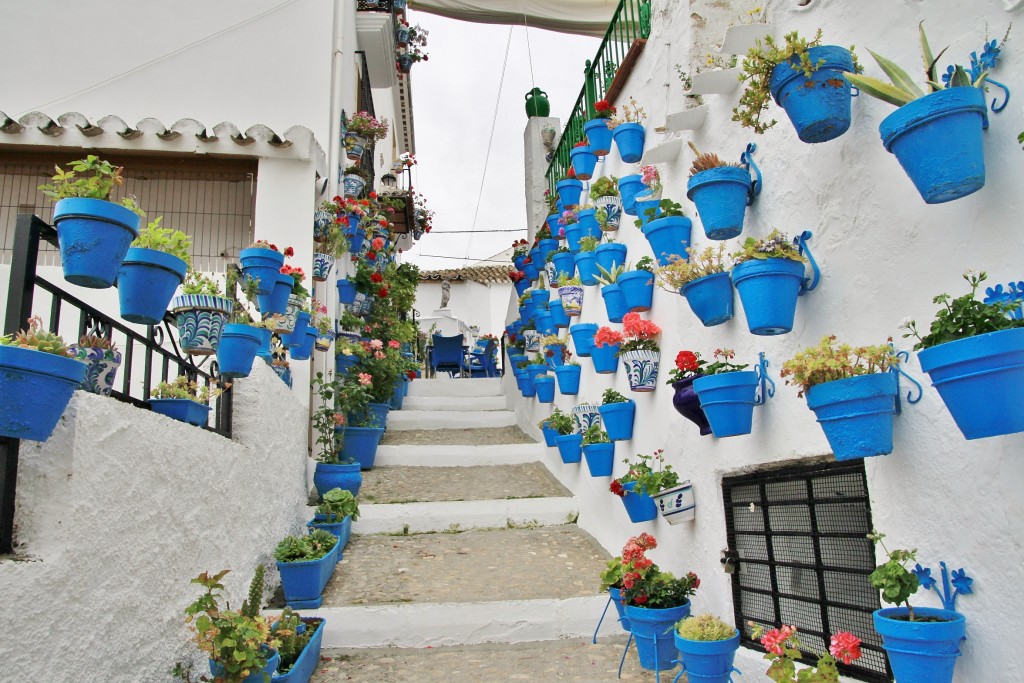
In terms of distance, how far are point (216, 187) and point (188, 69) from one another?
1.39m

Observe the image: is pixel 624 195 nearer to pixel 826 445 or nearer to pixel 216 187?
pixel 826 445

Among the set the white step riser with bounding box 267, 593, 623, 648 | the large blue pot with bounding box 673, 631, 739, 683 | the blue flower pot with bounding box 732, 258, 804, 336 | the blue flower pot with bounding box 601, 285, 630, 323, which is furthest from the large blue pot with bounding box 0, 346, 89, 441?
the blue flower pot with bounding box 601, 285, 630, 323

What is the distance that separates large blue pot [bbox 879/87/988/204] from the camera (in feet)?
7.34

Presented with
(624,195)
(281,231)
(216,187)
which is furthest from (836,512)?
(216,187)

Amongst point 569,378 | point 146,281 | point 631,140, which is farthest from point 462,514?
point 146,281

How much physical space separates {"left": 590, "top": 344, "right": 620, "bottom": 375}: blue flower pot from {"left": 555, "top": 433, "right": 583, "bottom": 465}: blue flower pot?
96cm

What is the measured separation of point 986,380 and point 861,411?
0.56 metres

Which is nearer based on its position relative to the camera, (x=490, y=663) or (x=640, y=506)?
(x=490, y=663)

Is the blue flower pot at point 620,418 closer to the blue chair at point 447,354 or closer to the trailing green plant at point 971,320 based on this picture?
the trailing green plant at point 971,320

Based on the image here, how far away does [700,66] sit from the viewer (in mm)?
4746

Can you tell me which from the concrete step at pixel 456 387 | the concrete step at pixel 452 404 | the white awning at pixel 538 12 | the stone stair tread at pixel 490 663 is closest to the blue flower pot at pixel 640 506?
the stone stair tread at pixel 490 663

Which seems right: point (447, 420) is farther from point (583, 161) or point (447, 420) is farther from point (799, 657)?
point (799, 657)

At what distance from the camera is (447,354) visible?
13.6 metres

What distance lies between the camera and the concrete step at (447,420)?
9562 mm
